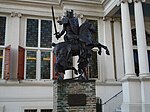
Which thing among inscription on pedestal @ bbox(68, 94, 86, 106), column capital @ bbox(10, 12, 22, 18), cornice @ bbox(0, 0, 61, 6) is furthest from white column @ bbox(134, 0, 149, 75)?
column capital @ bbox(10, 12, 22, 18)

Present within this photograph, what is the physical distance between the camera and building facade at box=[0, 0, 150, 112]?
1266 centimetres

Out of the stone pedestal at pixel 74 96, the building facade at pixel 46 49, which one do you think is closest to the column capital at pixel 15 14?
the building facade at pixel 46 49

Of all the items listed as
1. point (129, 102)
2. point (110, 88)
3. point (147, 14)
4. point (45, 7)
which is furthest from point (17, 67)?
point (147, 14)

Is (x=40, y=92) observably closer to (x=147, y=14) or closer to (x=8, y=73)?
(x=8, y=73)

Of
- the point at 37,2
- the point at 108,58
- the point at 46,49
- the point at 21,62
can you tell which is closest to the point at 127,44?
the point at 108,58

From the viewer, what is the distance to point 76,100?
736 centimetres

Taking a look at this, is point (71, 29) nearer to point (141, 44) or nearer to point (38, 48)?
point (141, 44)

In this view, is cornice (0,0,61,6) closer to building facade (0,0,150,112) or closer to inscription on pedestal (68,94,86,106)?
building facade (0,0,150,112)

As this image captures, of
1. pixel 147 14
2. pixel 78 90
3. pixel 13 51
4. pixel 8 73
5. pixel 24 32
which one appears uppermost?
pixel 147 14

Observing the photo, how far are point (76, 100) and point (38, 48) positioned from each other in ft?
24.5

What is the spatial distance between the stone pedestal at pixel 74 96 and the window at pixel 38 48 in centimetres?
653

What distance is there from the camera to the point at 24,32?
1423 centimetres

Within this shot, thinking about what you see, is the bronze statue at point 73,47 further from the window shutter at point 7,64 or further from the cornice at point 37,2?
the cornice at point 37,2

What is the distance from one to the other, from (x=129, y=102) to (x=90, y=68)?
416 cm
